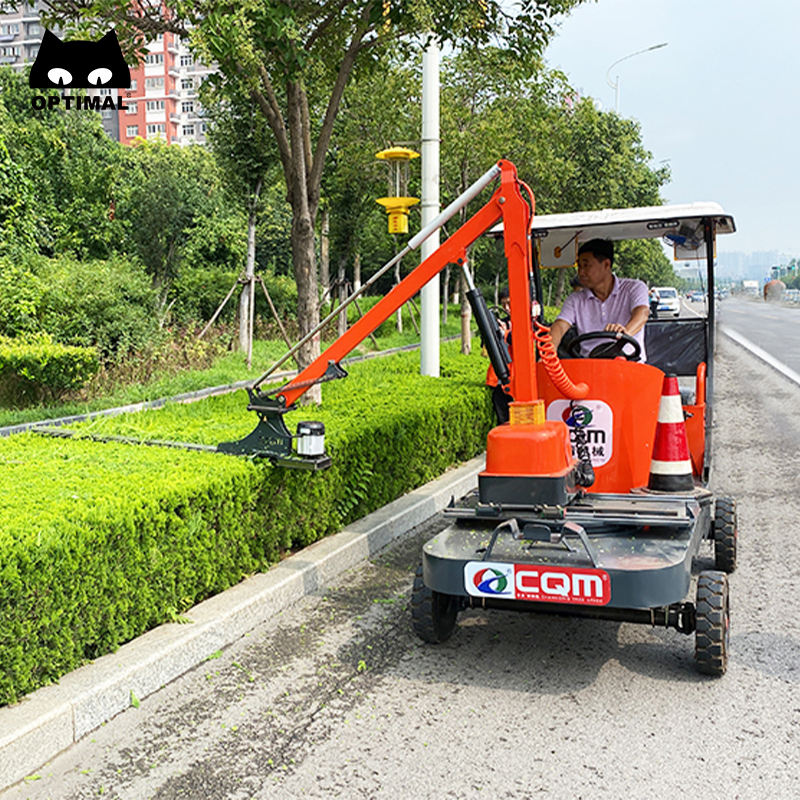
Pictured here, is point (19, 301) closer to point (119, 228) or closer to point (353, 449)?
point (353, 449)

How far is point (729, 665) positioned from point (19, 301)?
12.9m

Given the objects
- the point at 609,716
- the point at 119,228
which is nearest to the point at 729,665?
the point at 609,716

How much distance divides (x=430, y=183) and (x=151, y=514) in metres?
7.61

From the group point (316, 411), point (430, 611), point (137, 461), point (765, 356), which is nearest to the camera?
point (430, 611)

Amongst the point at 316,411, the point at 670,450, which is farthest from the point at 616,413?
the point at 316,411

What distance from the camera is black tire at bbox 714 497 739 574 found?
5.39m

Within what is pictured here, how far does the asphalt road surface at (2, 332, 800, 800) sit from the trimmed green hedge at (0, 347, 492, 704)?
39 centimetres

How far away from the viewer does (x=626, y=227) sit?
6.36 metres

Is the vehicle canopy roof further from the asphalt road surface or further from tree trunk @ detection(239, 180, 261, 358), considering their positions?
tree trunk @ detection(239, 180, 261, 358)

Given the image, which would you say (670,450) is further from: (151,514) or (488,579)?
(151,514)

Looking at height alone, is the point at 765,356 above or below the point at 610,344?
below

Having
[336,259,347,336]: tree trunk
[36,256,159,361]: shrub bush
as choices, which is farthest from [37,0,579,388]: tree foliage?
[36,256,159,361]: shrub bush

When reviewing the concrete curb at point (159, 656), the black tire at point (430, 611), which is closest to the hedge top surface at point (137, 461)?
the concrete curb at point (159, 656)

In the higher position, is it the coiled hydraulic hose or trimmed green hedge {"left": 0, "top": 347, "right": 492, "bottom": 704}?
the coiled hydraulic hose
